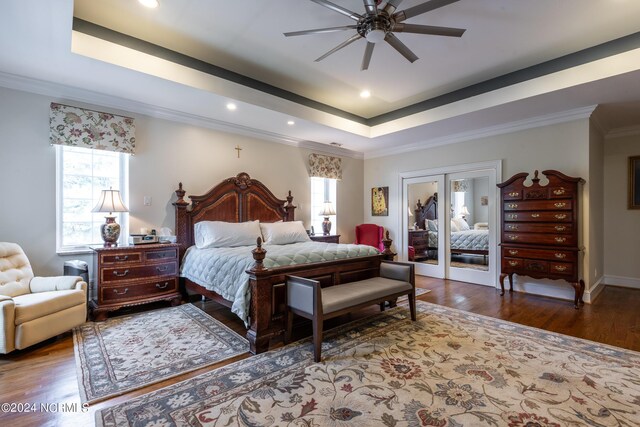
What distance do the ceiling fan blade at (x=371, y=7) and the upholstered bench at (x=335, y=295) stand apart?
7.24 ft

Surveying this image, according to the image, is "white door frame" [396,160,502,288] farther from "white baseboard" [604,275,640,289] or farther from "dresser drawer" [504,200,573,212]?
"white baseboard" [604,275,640,289]

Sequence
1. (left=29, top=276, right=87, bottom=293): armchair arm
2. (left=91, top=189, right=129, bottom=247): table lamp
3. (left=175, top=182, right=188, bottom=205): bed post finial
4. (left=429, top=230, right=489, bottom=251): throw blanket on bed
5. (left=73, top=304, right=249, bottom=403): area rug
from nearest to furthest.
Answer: (left=73, top=304, right=249, bottom=403): area rug, (left=29, top=276, right=87, bottom=293): armchair arm, (left=91, top=189, right=129, bottom=247): table lamp, (left=175, top=182, right=188, bottom=205): bed post finial, (left=429, top=230, right=489, bottom=251): throw blanket on bed

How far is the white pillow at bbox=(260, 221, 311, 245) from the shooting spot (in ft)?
14.6

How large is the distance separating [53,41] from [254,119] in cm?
234

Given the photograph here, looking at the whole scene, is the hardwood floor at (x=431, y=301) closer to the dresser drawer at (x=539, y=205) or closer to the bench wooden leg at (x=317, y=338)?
the bench wooden leg at (x=317, y=338)

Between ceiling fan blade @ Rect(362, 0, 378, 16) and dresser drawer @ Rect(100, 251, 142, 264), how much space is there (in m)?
3.54

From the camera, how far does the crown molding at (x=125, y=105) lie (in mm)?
3275

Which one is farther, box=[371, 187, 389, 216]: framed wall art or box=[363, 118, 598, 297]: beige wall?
box=[371, 187, 389, 216]: framed wall art

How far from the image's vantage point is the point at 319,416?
1.76m

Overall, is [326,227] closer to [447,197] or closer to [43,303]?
[447,197]

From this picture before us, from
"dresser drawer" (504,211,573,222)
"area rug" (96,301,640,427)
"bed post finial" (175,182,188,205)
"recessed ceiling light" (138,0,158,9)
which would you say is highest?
"recessed ceiling light" (138,0,158,9)

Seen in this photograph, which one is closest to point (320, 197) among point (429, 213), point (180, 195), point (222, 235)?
point (429, 213)

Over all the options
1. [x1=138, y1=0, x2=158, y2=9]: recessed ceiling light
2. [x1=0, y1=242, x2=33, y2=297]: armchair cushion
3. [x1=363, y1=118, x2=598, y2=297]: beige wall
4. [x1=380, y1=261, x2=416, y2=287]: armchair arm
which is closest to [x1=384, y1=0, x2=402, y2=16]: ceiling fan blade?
[x1=138, y1=0, x2=158, y2=9]: recessed ceiling light

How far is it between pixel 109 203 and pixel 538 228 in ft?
18.3
